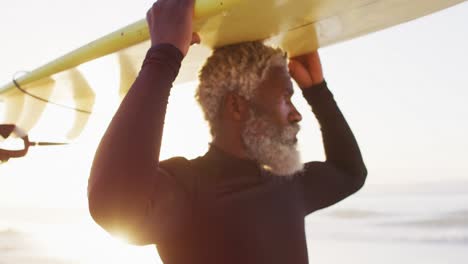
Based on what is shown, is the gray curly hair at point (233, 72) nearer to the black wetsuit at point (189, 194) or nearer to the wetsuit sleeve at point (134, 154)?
the black wetsuit at point (189, 194)

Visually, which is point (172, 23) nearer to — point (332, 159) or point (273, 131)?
point (273, 131)

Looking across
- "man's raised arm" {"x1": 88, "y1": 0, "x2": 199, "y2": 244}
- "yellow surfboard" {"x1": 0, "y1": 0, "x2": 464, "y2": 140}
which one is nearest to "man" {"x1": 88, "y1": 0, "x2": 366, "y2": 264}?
"man's raised arm" {"x1": 88, "y1": 0, "x2": 199, "y2": 244}

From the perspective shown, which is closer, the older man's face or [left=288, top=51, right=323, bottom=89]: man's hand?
the older man's face

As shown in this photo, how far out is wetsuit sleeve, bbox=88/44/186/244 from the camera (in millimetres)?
1451

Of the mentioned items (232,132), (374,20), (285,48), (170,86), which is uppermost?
(374,20)

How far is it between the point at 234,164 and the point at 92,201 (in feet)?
2.41

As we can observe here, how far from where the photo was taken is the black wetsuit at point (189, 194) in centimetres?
147

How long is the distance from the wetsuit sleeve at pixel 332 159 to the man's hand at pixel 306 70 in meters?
0.04

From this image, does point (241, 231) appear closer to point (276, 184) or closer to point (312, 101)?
point (276, 184)

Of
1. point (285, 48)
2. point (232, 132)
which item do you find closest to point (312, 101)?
point (285, 48)

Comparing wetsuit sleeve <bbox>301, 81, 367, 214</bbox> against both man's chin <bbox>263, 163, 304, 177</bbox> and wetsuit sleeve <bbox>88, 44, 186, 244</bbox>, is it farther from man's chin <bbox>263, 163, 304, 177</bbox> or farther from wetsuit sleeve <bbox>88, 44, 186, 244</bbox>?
wetsuit sleeve <bbox>88, 44, 186, 244</bbox>

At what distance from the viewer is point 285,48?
258 centimetres

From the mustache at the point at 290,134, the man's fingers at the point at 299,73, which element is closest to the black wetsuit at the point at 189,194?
the mustache at the point at 290,134

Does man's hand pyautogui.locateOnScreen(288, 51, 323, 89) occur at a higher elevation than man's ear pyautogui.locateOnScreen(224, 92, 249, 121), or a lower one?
higher
